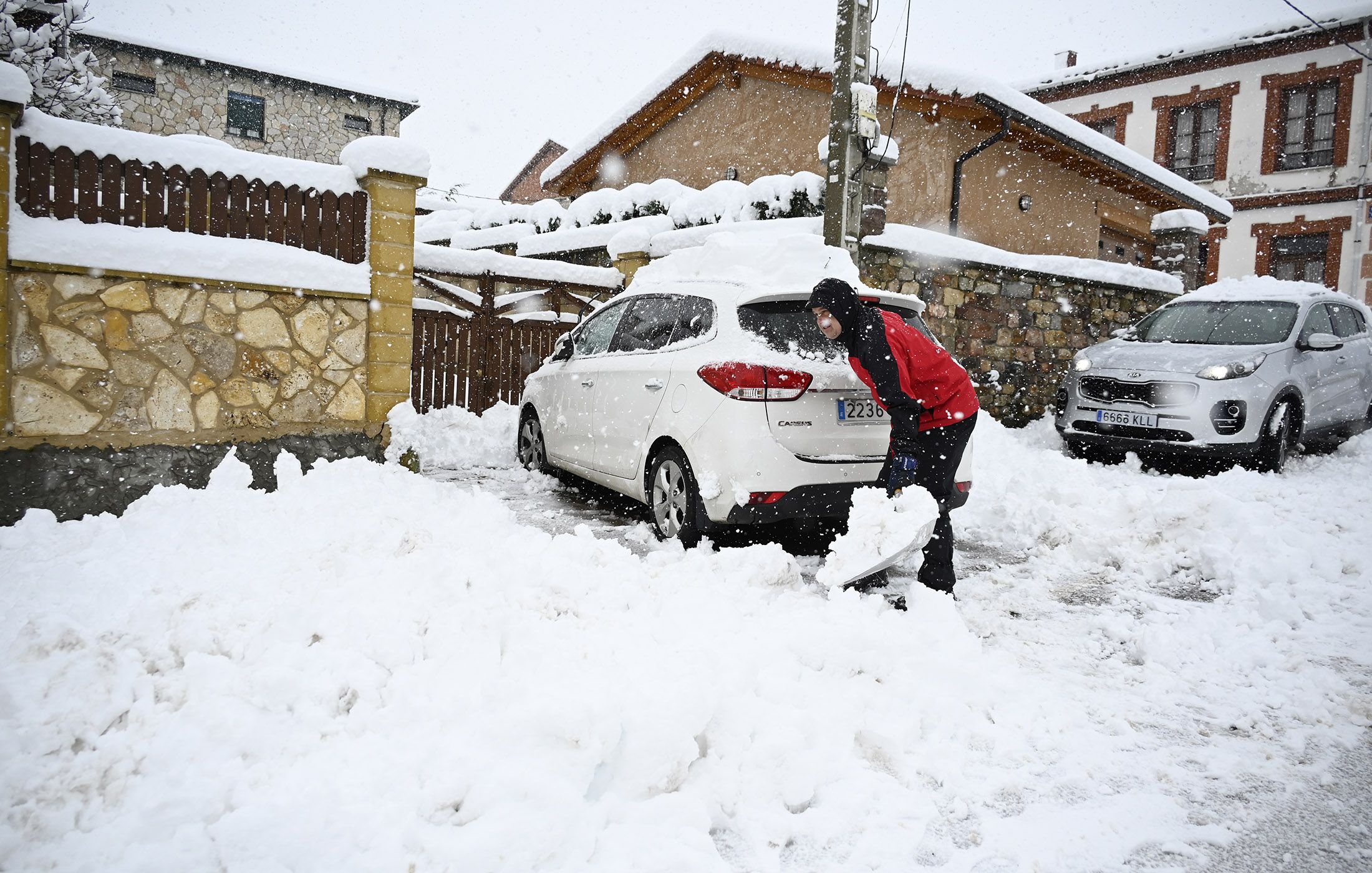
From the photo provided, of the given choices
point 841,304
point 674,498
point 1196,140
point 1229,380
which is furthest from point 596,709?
point 1196,140

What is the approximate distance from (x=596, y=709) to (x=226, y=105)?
28.6m

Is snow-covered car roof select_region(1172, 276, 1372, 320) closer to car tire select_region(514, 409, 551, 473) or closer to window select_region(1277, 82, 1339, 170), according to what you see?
car tire select_region(514, 409, 551, 473)

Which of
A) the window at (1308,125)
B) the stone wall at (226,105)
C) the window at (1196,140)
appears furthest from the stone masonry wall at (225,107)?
the window at (1308,125)

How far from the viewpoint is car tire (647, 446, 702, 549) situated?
4586 millimetres

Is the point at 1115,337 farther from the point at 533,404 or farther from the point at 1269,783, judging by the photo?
the point at 1269,783

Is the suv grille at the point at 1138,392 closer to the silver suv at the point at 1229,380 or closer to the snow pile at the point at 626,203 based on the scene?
the silver suv at the point at 1229,380

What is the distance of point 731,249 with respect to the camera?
6.23 metres

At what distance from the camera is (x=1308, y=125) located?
74.1ft

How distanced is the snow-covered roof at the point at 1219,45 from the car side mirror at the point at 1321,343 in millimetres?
18559

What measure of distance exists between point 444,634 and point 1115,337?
8.91 m

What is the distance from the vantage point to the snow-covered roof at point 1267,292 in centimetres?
871

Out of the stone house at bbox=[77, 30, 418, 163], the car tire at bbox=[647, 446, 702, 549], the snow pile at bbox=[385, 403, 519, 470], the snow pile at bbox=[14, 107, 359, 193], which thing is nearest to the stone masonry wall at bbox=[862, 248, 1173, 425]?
the snow pile at bbox=[385, 403, 519, 470]

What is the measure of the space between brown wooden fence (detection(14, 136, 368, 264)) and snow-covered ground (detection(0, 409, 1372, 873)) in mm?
→ 2133

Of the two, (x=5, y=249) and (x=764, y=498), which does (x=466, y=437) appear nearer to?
(x=5, y=249)
